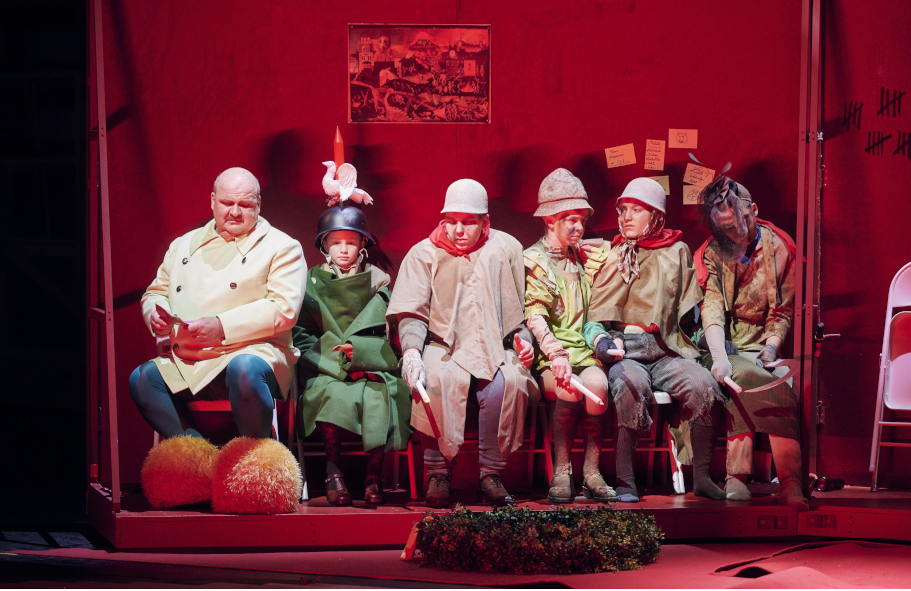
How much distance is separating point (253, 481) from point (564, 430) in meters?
1.60

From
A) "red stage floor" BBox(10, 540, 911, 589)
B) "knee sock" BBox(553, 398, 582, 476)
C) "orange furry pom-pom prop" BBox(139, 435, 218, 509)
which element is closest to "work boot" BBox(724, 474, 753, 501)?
"red stage floor" BBox(10, 540, 911, 589)

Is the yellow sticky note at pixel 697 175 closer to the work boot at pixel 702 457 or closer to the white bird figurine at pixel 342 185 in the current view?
the work boot at pixel 702 457

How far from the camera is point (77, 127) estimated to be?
8102mm

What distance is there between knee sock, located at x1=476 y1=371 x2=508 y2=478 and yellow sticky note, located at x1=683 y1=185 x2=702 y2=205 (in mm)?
1849

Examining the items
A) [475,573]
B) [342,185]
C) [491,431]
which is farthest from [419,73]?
[475,573]

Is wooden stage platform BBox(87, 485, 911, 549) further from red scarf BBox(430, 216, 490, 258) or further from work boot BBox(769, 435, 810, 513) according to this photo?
red scarf BBox(430, 216, 490, 258)

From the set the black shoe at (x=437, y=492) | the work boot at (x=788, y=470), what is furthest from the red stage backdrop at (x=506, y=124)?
the black shoe at (x=437, y=492)

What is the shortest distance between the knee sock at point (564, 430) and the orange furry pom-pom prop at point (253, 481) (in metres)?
1.36

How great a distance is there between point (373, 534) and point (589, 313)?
1.71 meters

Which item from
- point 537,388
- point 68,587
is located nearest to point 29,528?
point 68,587

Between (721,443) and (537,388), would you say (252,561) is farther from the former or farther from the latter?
(721,443)

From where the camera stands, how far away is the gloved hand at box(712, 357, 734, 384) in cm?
474

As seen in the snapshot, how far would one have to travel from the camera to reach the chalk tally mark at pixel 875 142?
5.39m

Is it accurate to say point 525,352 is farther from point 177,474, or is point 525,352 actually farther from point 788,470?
point 177,474
